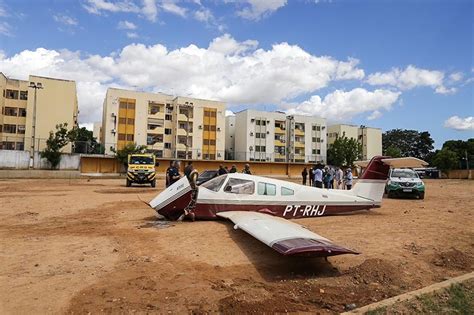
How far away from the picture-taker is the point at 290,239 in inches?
236

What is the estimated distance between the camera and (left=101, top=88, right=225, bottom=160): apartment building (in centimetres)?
6144

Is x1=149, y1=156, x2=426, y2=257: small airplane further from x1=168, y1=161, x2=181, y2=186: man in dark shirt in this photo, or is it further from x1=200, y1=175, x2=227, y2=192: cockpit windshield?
x1=168, y1=161, x2=181, y2=186: man in dark shirt

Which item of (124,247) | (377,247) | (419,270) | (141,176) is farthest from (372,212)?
(141,176)

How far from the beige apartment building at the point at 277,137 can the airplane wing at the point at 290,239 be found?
211 ft

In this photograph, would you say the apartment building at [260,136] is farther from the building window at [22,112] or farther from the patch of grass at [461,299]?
the patch of grass at [461,299]

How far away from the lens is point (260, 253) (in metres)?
7.24

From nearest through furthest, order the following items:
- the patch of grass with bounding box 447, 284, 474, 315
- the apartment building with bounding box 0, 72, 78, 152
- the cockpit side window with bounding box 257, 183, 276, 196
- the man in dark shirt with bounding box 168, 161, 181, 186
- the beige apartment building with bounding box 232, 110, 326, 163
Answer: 1. the patch of grass with bounding box 447, 284, 474, 315
2. the cockpit side window with bounding box 257, 183, 276, 196
3. the man in dark shirt with bounding box 168, 161, 181, 186
4. the apartment building with bounding box 0, 72, 78, 152
5. the beige apartment building with bounding box 232, 110, 326, 163

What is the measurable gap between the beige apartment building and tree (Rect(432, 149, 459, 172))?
23.2 metres

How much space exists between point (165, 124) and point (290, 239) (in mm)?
61791

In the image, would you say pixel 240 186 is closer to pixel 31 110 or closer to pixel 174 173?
pixel 174 173

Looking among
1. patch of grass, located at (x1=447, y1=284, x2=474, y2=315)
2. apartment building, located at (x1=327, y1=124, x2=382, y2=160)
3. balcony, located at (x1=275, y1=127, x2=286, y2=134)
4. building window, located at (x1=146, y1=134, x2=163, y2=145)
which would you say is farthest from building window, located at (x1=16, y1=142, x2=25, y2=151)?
apartment building, located at (x1=327, y1=124, x2=382, y2=160)

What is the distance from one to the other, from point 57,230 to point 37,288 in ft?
16.4

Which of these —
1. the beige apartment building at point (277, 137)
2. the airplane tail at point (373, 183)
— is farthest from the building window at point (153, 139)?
the airplane tail at point (373, 183)

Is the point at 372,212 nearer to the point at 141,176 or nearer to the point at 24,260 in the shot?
the point at 24,260
